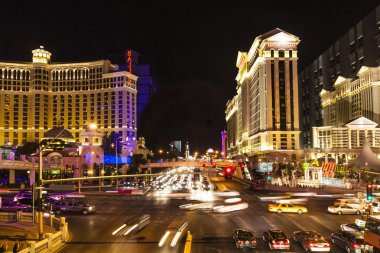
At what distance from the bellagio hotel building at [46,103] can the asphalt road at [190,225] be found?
13779cm

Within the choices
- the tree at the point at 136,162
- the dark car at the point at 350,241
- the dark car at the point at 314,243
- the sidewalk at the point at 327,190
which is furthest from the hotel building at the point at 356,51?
the dark car at the point at 314,243

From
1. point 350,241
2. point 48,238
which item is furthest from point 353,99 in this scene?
point 48,238

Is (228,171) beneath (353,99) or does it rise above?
beneath

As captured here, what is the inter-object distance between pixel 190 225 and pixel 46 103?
6797 inches

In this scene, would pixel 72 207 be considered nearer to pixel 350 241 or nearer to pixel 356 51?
pixel 350 241

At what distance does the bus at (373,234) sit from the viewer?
25.6 metres

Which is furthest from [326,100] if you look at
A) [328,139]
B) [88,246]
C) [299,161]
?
[88,246]

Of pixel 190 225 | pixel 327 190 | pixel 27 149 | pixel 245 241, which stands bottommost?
pixel 327 190

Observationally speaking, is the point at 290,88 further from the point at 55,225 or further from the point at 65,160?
the point at 55,225

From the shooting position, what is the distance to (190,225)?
41344 millimetres

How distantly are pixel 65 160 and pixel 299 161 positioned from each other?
255ft

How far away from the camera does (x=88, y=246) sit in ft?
105

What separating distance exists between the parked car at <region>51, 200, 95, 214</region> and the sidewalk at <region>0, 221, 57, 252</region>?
7442 mm

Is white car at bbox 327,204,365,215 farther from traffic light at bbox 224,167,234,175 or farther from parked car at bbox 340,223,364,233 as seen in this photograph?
traffic light at bbox 224,167,234,175
